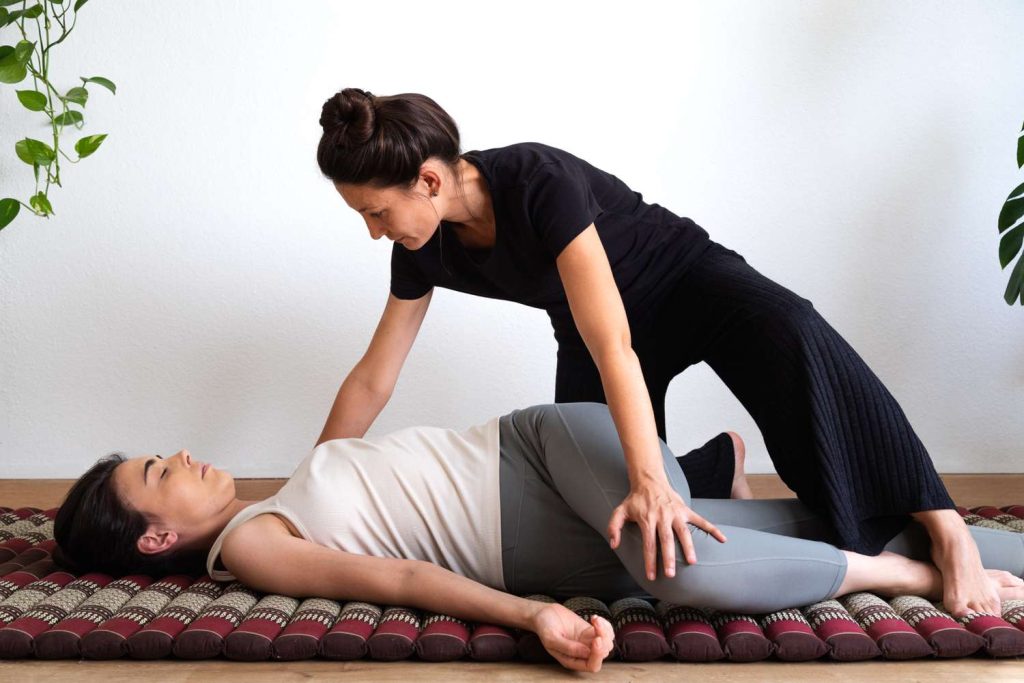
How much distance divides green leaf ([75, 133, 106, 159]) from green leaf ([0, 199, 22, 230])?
0.21m

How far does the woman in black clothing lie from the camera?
5.38 feet

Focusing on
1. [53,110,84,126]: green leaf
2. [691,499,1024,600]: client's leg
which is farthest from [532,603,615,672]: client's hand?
[53,110,84,126]: green leaf

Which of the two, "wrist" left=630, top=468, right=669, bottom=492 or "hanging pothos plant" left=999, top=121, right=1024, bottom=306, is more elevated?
"hanging pothos plant" left=999, top=121, right=1024, bottom=306

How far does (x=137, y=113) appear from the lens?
2.73m

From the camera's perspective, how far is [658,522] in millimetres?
1499

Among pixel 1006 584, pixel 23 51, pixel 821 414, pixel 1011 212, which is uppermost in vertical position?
pixel 23 51

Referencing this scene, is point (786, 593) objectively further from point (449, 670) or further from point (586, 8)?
point (586, 8)

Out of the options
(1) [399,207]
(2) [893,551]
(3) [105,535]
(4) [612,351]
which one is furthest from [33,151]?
(2) [893,551]

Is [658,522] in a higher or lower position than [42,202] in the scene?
lower

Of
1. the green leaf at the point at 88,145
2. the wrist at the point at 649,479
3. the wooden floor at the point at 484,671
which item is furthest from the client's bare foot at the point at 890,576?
the green leaf at the point at 88,145

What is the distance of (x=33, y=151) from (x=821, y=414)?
207 centimetres

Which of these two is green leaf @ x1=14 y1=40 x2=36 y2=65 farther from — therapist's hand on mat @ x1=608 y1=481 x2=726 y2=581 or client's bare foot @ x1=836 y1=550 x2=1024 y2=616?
client's bare foot @ x1=836 y1=550 x2=1024 y2=616

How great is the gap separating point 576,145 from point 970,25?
3.69 feet

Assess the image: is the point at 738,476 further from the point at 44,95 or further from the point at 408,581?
the point at 44,95
